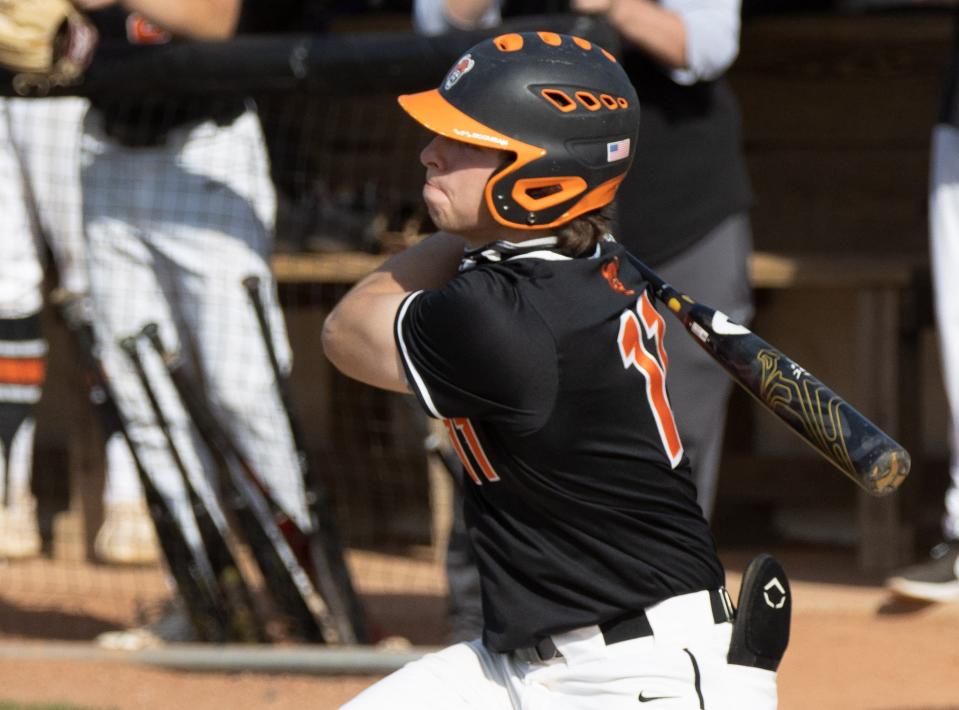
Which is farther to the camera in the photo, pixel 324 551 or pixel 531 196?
pixel 324 551

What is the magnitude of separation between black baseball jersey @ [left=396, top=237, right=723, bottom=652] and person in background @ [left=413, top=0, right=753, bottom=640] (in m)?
1.45

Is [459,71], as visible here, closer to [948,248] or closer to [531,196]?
[531,196]

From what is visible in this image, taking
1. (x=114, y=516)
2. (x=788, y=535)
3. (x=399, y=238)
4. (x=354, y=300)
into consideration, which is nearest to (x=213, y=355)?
(x=399, y=238)

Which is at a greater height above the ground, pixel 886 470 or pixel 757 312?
pixel 886 470

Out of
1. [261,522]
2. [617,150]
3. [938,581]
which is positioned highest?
[617,150]

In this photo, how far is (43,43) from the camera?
4012 mm

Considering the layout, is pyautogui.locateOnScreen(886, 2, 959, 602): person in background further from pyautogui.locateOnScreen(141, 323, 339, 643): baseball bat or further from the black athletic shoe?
pyautogui.locateOnScreen(141, 323, 339, 643): baseball bat

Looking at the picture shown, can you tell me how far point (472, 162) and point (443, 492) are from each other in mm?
2627

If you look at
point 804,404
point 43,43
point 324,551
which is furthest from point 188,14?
point 804,404

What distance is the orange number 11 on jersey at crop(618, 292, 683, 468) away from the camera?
236 cm

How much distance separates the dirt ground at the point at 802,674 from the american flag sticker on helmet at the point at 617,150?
6.21 ft

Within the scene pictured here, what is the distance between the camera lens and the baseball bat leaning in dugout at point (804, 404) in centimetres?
203

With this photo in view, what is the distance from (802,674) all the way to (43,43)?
2.49m

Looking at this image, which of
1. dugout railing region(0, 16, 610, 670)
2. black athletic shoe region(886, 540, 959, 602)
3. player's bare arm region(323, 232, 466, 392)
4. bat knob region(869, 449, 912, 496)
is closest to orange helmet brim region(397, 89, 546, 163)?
player's bare arm region(323, 232, 466, 392)
